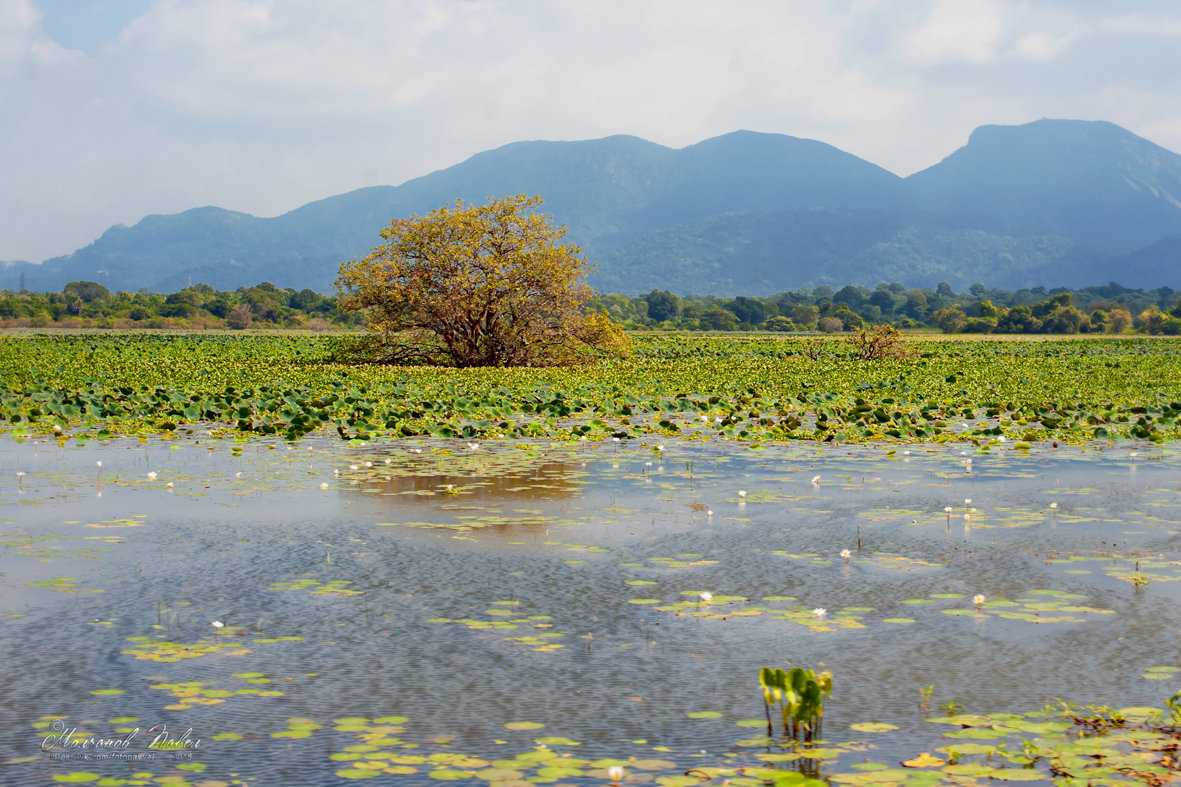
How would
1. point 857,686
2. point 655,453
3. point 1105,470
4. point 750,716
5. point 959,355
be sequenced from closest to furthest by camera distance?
point 750,716 < point 857,686 < point 1105,470 < point 655,453 < point 959,355

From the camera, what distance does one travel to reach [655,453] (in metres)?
15.7

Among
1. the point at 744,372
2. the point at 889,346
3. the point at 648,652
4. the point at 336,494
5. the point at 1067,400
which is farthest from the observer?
the point at 889,346

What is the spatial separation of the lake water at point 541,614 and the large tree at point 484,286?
875 inches

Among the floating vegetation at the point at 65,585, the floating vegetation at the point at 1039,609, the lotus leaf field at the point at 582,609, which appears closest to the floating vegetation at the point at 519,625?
the lotus leaf field at the point at 582,609

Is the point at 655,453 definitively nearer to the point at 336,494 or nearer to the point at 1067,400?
the point at 336,494

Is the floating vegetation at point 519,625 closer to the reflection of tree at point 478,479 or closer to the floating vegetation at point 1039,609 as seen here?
the floating vegetation at point 1039,609

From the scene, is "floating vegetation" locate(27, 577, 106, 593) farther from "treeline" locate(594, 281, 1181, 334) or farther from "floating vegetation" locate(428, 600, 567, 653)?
"treeline" locate(594, 281, 1181, 334)

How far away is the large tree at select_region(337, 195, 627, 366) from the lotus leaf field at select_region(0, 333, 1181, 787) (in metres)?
18.0

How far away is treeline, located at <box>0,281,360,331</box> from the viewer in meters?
107

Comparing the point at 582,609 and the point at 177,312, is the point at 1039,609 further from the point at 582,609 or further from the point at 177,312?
the point at 177,312

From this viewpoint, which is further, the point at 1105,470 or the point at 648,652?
the point at 1105,470

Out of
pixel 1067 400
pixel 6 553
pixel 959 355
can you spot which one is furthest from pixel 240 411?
pixel 959 355

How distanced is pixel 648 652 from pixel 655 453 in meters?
9.36

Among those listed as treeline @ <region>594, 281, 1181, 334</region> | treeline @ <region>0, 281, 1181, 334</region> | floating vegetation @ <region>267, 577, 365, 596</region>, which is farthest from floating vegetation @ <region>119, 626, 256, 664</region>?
treeline @ <region>0, 281, 1181, 334</region>
